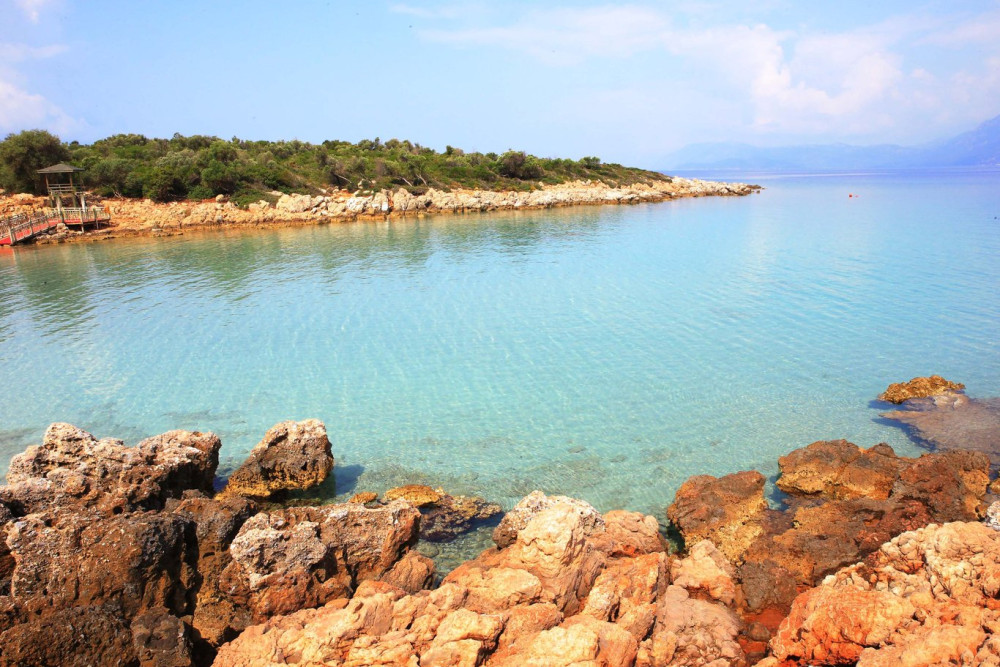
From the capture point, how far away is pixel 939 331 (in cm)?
1777

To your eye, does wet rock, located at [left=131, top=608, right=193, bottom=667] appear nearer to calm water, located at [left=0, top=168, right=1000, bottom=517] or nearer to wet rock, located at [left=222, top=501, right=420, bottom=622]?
wet rock, located at [left=222, top=501, right=420, bottom=622]

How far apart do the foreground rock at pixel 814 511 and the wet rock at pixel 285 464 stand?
613cm

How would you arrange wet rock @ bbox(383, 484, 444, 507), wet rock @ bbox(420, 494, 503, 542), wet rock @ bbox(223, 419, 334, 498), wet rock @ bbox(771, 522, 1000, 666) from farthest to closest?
1. wet rock @ bbox(223, 419, 334, 498)
2. wet rock @ bbox(383, 484, 444, 507)
3. wet rock @ bbox(420, 494, 503, 542)
4. wet rock @ bbox(771, 522, 1000, 666)

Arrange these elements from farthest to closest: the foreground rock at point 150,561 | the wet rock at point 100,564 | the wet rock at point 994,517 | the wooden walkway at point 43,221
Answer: the wooden walkway at point 43,221 → the wet rock at point 994,517 → the wet rock at point 100,564 → the foreground rock at point 150,561

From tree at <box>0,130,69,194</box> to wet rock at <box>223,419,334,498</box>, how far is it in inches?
1907

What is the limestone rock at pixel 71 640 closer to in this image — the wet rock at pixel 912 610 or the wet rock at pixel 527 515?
the wet rock at pixel 527 515

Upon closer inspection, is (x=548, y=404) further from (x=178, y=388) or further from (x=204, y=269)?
(x=204, y=269)

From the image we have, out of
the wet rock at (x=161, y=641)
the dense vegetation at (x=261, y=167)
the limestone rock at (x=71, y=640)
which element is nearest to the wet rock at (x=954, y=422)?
the wet rock at (x=161, y=641)

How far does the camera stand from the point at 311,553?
6953mm

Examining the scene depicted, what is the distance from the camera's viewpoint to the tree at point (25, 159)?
43875 millimetres

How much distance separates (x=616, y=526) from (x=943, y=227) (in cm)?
4345

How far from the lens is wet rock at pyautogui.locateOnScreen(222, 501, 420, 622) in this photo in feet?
22.1

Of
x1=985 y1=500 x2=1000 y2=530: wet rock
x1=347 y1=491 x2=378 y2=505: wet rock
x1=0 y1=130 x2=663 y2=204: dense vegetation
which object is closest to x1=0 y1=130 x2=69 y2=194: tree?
x1=0 y1=130 x2=663 y2=204: dense vegetation

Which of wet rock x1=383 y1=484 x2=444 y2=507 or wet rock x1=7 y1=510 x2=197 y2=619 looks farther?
wet rock x1=383 y1=484 x2=444 y2=507
